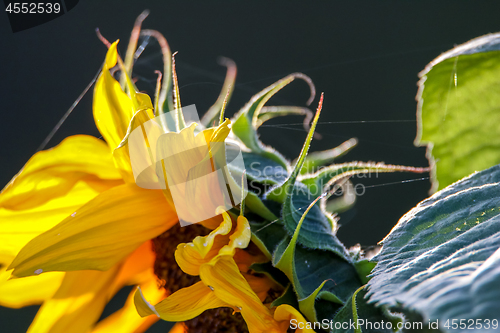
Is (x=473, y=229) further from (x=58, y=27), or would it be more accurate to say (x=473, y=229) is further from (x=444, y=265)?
(x=58, y=27)

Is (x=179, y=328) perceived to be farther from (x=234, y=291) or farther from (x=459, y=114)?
(x=459, y=114)

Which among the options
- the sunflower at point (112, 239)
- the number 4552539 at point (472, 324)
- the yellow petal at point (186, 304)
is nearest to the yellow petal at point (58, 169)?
the sunflower at point (112, 239)

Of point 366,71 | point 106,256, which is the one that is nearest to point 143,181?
point 106,256

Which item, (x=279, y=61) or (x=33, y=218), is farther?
(x=279, y=61)

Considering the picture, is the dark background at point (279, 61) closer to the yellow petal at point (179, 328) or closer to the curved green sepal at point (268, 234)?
the yellow petal at point (179, 328)

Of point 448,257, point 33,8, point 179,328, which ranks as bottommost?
A: point 179,328

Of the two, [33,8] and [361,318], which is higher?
[33,8]

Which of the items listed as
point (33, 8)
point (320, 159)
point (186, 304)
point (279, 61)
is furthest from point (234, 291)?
point (279, 61)

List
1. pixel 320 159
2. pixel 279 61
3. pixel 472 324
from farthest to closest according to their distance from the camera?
pixel 279 61
pixel 320 159
pixel 472 324

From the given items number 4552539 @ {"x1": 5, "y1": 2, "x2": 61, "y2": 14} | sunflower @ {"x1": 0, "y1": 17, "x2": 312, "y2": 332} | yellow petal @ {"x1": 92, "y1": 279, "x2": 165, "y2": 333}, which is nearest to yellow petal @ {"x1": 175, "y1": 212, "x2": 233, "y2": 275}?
sunflower @ {"x1": 0, "y1": 17, "x2": 312, "y2": 332}
